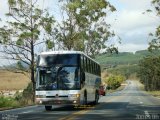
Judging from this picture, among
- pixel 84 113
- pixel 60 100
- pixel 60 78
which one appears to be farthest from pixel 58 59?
pixel 84 113

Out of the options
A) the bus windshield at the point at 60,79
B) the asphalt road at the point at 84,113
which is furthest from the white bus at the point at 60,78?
the asphalt road at the point at 84,113

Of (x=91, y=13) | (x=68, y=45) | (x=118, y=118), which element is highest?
(x=91, y=13)

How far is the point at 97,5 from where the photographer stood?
54688 millimetres

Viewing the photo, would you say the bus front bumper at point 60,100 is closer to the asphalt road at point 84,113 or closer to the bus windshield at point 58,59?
the asphalt road at point 84,113

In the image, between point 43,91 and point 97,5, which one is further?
point 97,5

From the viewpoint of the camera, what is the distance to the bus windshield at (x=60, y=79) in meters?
27.4

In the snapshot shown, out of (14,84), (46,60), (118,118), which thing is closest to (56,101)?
(46,60)

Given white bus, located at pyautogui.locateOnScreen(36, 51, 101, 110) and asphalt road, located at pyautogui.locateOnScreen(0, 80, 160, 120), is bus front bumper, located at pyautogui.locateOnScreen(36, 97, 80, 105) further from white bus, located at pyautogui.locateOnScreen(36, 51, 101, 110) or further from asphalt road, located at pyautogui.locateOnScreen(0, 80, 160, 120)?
asphalt road, located at pyautogui.locateOnScreen(0, 80, 160, 120)

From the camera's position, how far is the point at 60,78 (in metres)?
27.4

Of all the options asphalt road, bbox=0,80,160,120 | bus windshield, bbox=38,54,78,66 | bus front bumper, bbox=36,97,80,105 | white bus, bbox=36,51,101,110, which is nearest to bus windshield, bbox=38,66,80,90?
white bus, bbox=36,51,101,110

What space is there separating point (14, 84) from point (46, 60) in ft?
258

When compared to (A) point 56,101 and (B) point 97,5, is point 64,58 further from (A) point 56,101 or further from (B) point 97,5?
(B) point 97,5

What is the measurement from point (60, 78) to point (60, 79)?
6 cm

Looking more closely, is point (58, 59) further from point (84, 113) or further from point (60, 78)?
point (84, 113)
